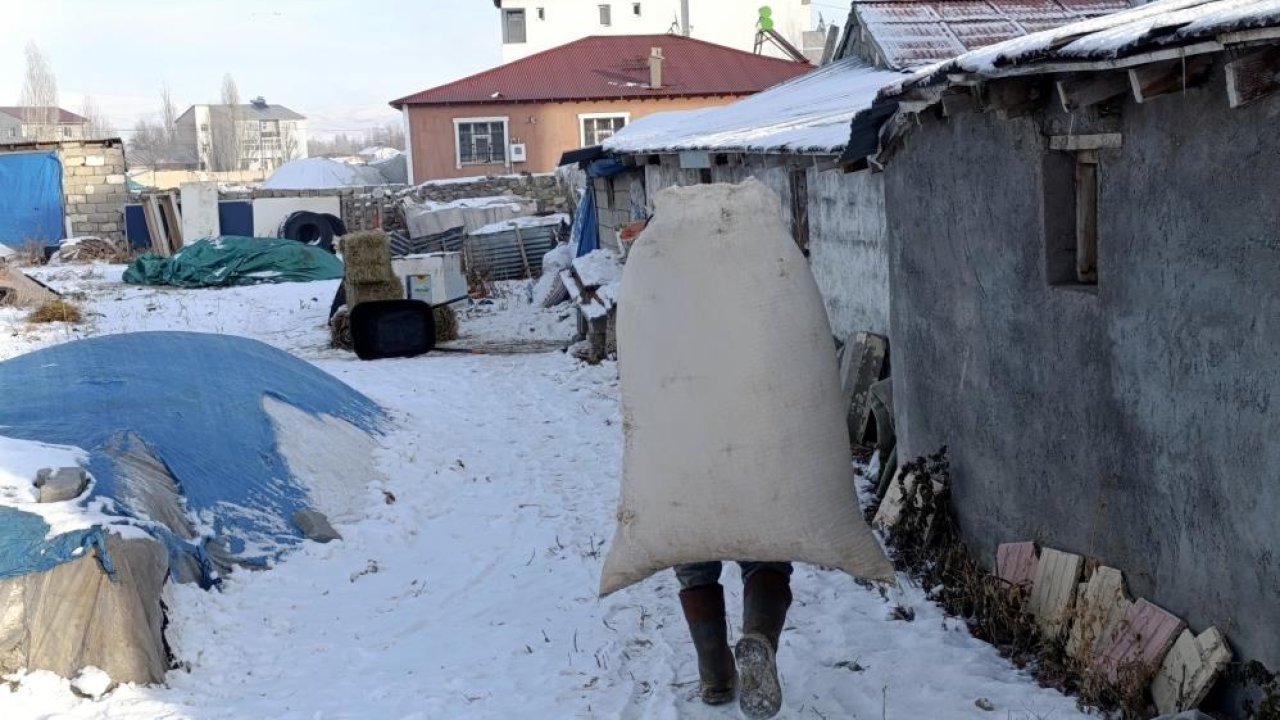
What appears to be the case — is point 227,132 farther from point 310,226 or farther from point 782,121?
point 782,121

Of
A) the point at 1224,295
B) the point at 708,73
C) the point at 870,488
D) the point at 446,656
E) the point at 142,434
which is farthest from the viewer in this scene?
the point at 708,73

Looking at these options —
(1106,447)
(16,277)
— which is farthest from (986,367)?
(16,277)

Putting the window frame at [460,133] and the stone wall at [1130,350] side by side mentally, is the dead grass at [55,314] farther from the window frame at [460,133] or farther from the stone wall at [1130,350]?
the window frame at [460,133]

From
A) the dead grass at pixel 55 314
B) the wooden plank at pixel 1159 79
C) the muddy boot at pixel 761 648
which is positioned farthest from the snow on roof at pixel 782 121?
the dead grass at pixel 55 314

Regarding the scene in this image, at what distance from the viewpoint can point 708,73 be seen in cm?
3884

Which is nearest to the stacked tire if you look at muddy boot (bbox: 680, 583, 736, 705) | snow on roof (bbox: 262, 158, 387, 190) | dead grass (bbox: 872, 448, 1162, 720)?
snow on roof (bbox: 262, 158, 387, 190)

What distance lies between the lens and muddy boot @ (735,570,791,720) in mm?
4289

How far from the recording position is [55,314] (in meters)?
18.6

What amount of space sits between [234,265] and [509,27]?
32.2m

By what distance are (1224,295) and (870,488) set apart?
428cm

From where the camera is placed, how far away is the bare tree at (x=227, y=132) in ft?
311

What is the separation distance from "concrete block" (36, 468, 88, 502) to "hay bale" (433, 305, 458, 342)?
10085mm

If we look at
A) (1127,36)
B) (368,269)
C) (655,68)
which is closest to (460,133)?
(655,68)

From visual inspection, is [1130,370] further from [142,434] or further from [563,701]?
[142,434]
